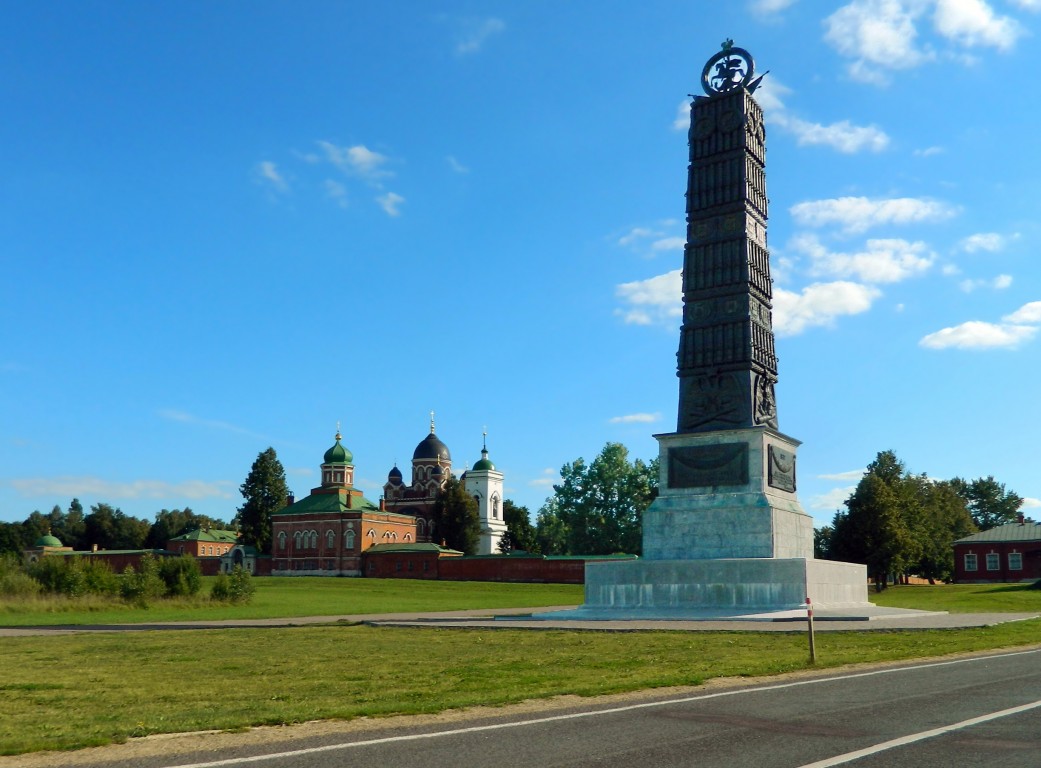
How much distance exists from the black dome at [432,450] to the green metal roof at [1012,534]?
207 ft

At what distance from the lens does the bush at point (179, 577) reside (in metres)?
40.1

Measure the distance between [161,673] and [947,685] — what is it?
1159 cm

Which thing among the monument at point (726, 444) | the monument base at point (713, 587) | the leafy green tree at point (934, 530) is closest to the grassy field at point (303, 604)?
the monument base at point (713, 587)

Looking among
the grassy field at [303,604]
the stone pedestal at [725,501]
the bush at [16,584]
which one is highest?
the stone pedestal at [725,501]

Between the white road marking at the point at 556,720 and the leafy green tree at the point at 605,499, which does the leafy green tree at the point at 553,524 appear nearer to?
the leafy green tree at the point at 605,499

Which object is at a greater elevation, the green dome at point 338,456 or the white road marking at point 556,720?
the green dome at point 338,456

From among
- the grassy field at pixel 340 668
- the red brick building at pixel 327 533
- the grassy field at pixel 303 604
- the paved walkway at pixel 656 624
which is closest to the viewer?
the grassy field at pixel 340 668

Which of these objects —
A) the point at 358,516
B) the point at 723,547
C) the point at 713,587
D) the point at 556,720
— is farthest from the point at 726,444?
the point at 358,516

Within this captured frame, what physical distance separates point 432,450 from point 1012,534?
68265 mm

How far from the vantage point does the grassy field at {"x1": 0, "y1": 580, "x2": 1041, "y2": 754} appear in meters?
10.2

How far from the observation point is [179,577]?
40188 mm

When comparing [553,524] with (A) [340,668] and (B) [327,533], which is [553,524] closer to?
(B) [327,533]

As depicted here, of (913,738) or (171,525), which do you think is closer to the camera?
(913,738)

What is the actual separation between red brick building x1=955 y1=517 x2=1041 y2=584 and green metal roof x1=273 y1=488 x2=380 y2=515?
57.5 meters
